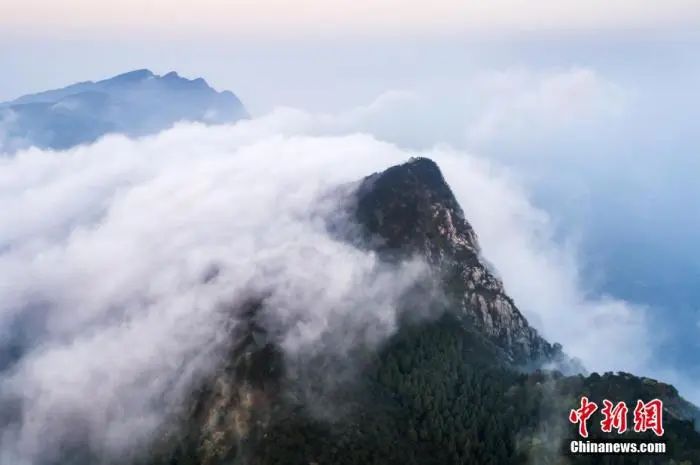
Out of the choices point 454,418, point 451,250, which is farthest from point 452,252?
point 454,418

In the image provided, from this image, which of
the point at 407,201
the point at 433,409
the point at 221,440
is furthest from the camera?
the point at 407,201

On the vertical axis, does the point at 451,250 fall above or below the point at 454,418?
above

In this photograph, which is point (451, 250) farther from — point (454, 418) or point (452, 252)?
point (454, 418)

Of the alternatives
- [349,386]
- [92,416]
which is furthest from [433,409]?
[92,416]

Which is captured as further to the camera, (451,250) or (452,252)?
(451,250)

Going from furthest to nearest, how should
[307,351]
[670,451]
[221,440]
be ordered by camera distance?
[307,351], [221,440], [670,451]

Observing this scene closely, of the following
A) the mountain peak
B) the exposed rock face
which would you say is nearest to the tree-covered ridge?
the mountain peak

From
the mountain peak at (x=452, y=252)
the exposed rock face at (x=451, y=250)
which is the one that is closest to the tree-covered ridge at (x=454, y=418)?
the mountain peak at (x=452, y=252)

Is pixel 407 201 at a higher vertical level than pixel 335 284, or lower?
higher

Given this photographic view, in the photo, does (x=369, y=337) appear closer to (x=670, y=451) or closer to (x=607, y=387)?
(x=607, y=387)

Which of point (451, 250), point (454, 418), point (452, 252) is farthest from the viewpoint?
point (451, 250)
